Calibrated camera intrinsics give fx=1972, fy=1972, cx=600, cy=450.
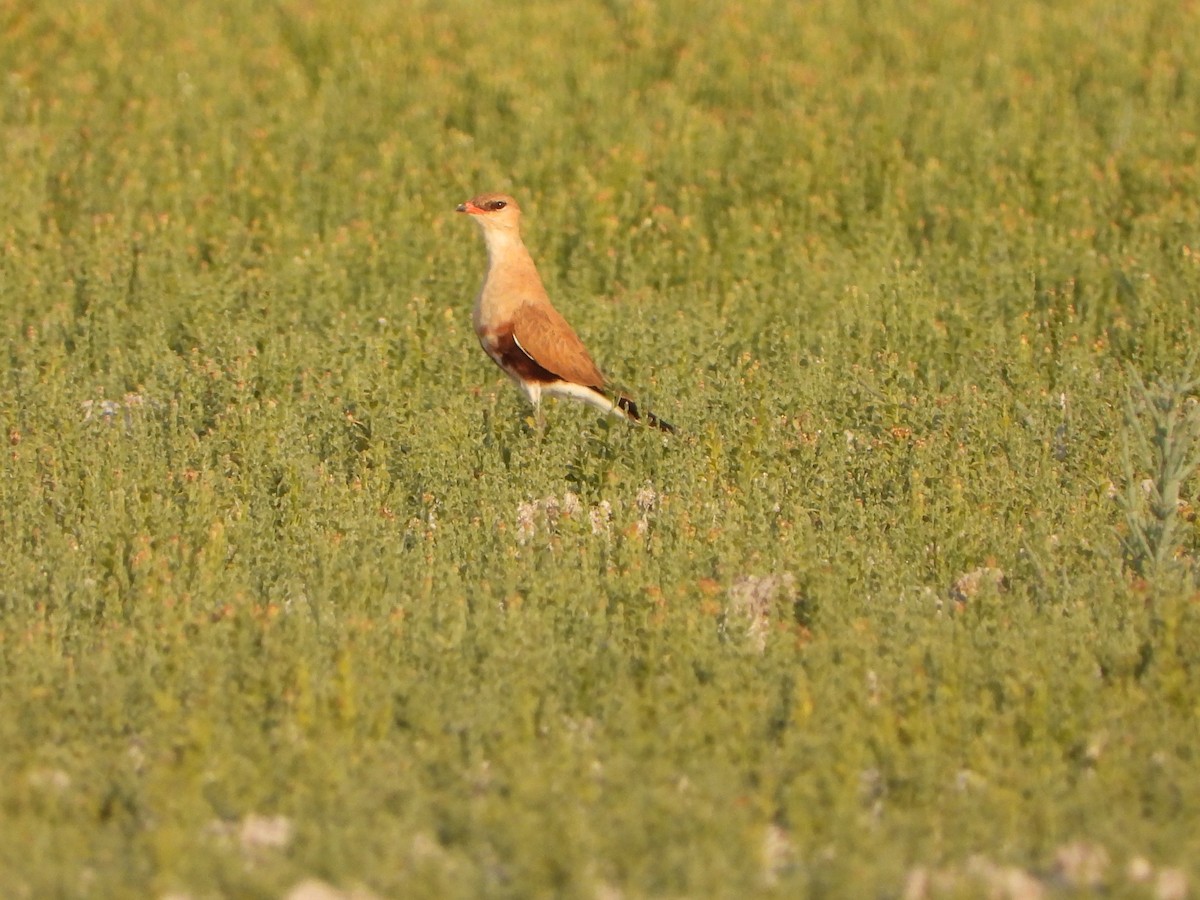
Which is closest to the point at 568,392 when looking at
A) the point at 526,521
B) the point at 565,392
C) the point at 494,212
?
the point at 565,392

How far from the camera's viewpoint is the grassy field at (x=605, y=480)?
17.5 feet

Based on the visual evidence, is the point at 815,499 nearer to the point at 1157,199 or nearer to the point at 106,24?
the point at 1157,199

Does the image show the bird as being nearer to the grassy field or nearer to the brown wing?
the brown wing

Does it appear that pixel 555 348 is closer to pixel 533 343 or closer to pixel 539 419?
pixel 533 343

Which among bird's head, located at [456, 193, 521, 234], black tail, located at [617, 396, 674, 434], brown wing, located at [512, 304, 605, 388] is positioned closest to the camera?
black tail, located at [617, 396, 674, 434]

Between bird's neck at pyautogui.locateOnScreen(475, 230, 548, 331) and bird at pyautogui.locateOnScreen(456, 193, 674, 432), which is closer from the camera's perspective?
bird at pyautogui.locateOnScreen(456, 193, 674, 432)

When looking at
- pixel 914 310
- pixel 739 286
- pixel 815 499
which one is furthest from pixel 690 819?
pixel 739 286

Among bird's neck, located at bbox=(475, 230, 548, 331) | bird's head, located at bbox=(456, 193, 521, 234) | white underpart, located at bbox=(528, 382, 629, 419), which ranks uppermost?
bird's head, located at bbox=(456, 193, 521, 234)

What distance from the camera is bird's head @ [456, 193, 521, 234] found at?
1039cm

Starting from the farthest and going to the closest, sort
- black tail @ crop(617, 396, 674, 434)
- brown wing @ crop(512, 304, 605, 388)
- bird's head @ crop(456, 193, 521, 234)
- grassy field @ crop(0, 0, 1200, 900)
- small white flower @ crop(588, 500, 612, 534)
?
bird's head @ crop(456, 193, 521, 234), brown wing @ crop(512, 304, 605, 388), black tail @ crop(617, 396, 674, 434), small white flower @ crop(588, 500, 612, 534), grassy field @ crop(0, 0, 1200, 900)

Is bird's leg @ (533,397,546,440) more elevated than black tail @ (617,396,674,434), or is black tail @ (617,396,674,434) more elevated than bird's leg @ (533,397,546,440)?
black tail @ (617,396,674,434)

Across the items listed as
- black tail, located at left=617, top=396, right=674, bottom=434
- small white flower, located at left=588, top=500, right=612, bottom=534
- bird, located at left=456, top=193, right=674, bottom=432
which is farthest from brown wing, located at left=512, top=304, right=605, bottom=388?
small white flower, located at left=588, top=500, right=612, bottom=534

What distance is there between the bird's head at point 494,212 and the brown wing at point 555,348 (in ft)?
2.54

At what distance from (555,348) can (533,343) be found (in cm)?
11
